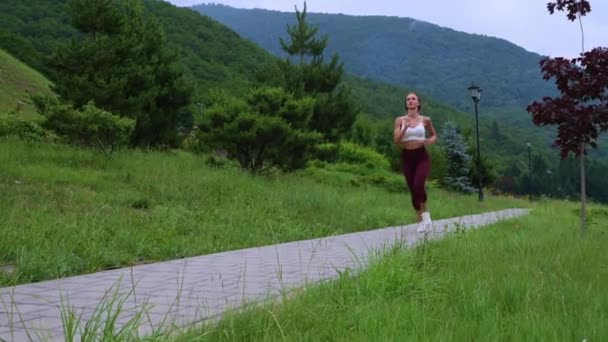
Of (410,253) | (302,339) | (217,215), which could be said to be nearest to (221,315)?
(302,339)

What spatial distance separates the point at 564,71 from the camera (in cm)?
944

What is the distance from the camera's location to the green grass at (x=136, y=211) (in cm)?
654

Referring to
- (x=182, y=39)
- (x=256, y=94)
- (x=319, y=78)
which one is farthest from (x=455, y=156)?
(x=182, y=39)

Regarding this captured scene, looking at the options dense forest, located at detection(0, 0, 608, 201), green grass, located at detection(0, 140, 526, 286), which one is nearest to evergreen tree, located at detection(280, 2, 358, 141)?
dense forest, located at detection(0, 0, 608, 201)

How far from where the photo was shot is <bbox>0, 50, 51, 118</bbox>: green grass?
102 feet

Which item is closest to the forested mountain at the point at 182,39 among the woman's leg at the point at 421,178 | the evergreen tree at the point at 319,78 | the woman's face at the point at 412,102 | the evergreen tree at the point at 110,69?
the evergreen tree at the point at 319,78

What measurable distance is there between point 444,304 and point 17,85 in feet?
112

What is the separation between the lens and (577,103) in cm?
949

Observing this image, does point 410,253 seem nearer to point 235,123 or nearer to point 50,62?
point 235,123

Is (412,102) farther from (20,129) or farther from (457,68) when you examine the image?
(457,68)

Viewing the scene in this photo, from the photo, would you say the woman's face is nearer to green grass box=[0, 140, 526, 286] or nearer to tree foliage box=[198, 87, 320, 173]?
green grass box=[0, 140, 526, 286]

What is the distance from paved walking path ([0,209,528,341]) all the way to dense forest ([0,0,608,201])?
10013 mm

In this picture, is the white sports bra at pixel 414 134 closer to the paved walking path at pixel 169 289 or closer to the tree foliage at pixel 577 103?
the tree foliage at pixel 577 103

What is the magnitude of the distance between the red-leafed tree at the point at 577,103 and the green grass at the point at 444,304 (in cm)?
381
